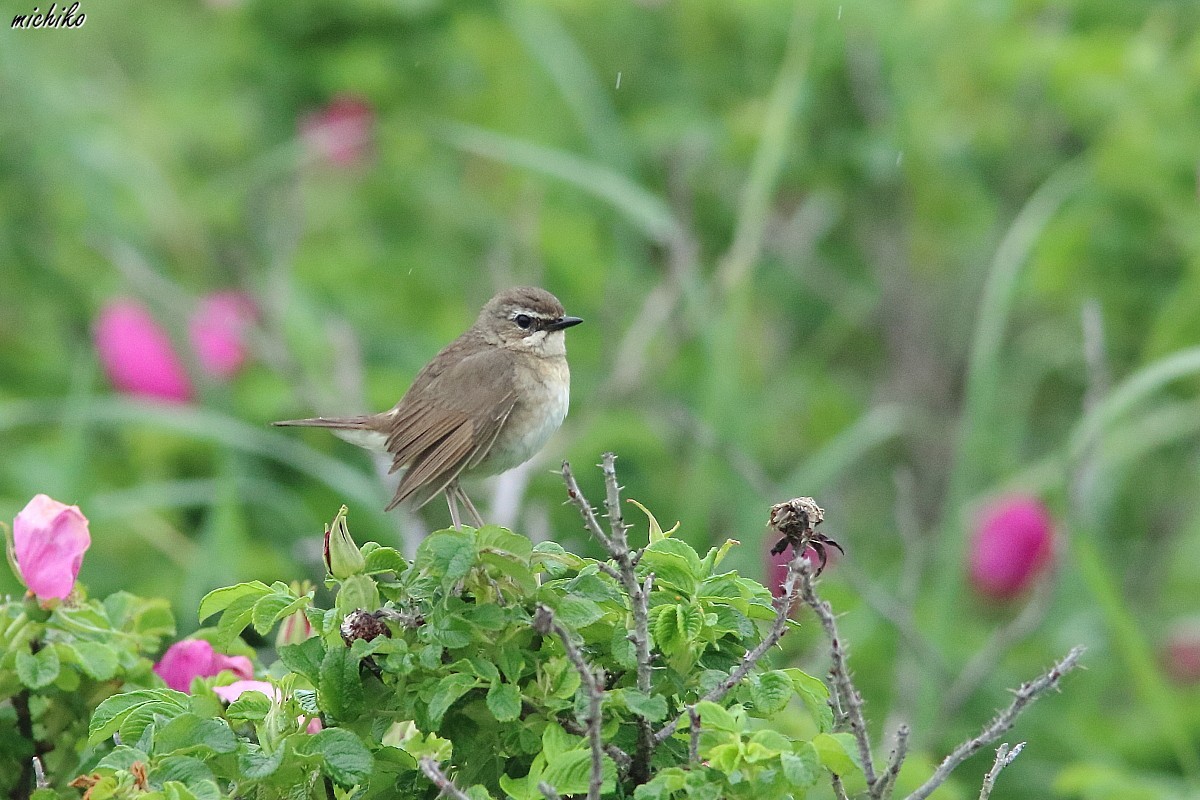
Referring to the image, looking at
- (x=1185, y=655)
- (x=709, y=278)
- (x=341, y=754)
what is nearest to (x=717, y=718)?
(x=341, y=754)

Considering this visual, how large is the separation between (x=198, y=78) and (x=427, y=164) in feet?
3.39

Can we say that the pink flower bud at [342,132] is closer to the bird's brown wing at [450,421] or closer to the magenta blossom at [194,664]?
the bird's brown wing at [450,421]

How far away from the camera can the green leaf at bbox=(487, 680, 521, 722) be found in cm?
165

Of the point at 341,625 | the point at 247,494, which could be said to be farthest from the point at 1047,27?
the point at 341,625

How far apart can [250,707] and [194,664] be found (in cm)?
38

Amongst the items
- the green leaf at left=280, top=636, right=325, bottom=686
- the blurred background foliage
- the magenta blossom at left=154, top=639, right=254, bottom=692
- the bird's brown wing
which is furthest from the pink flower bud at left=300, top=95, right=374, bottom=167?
the green leaf at left=280, top=636, right=325, bottom=686

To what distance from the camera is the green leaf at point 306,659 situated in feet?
5.80

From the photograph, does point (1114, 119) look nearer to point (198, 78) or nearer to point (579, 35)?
point (579, 35)

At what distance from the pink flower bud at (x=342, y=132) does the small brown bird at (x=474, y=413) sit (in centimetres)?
227

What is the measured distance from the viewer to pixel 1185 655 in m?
4.97

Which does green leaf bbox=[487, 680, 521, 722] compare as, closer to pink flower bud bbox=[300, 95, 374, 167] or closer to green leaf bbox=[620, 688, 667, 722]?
green leaf bbox=[620, 688, 667, 722]

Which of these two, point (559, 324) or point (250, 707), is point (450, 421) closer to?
point (559, 324)

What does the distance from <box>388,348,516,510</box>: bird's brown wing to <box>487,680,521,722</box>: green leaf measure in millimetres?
1554

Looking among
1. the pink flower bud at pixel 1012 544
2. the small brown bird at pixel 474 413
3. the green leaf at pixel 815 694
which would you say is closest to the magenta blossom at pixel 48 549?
the green leaf at pixel 815 694
